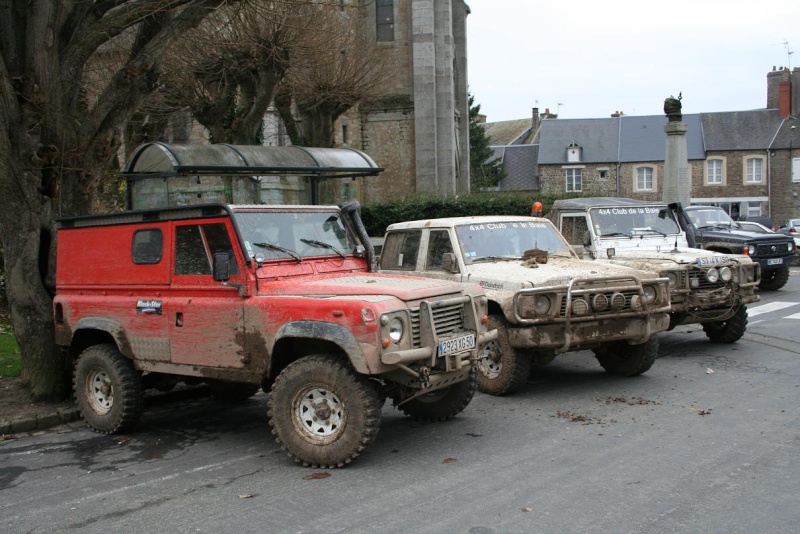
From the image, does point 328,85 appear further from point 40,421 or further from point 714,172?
point 714,172

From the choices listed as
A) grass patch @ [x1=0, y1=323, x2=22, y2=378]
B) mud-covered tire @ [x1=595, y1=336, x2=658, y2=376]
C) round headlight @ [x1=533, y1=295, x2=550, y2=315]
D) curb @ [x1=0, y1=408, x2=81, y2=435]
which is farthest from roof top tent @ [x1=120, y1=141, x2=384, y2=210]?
mud-covered tire @ [x1=595, y1=336, x2=658, y2=376]

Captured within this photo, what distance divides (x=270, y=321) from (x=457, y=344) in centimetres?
154

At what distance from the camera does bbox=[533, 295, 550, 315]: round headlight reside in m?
8.37

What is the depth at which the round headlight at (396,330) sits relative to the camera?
6164 millimetres

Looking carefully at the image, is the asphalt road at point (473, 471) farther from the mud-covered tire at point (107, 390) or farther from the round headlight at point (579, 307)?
the round headlight at point (579, 307)

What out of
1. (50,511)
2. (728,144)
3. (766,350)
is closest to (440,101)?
(766,350)

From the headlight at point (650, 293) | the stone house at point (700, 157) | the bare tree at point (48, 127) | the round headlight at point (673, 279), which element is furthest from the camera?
the stone house at point (700, 157)

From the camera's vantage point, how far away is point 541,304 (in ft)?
27.6

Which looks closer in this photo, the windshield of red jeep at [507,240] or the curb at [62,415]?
the curb at [62,415]

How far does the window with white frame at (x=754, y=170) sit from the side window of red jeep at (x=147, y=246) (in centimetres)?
6013

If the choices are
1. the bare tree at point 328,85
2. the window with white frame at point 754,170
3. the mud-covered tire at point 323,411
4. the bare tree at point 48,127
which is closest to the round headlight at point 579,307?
the mud-covered tire at point 323,411

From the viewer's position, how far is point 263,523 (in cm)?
516

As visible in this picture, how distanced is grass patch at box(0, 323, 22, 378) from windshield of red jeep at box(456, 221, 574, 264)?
18.7 ft

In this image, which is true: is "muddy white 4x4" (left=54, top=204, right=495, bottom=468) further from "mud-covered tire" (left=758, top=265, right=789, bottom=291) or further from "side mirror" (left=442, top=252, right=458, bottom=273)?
"mud-covered tire" (left=758, top=265, right=789, bottom=291)
